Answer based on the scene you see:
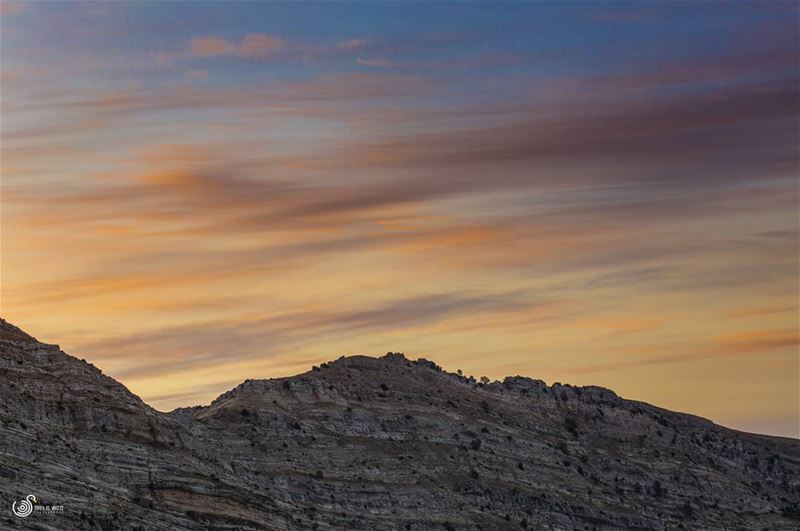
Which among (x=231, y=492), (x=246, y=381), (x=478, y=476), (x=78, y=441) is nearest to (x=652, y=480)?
(x=478, y=476)

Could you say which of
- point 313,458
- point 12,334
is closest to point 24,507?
point 12,334

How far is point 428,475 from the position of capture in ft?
573

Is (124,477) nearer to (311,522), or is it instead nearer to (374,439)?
(311,522)

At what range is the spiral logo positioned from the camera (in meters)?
130

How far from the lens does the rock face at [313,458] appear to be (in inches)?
5581

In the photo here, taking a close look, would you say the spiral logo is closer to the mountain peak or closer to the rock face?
the rock face

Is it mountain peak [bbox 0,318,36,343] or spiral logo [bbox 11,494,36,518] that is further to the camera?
mountain peak [bbox 0,318,36,343]

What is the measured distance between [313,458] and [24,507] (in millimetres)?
41178

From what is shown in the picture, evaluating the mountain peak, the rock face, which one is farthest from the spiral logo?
the mountain peak

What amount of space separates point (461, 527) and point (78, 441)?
1657 inches

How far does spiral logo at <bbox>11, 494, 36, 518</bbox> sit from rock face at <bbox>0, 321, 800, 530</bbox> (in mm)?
585

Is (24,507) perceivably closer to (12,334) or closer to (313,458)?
(12,334)

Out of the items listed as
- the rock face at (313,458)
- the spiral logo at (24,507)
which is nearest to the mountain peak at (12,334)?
the rock face at (313,458)

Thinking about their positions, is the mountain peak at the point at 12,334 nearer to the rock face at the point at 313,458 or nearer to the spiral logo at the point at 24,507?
the rock face at the point at 313,458
